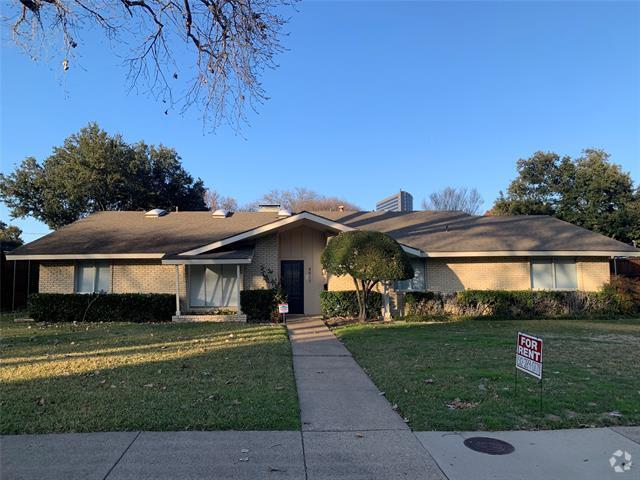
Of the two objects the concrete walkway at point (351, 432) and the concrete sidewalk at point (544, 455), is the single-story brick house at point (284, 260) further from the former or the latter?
the concrete sidewalk at point (544, 455)

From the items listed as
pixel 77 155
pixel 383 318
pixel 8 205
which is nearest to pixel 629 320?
pixel 383 318

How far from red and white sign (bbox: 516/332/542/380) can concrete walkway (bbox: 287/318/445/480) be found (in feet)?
6.19

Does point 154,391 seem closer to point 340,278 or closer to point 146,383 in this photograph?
point 146,383

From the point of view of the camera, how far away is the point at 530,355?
20.2ft

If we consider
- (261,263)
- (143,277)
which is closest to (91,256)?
(143,277)

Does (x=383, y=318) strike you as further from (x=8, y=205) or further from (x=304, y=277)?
(x=8, y=205)

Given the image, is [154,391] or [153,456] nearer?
[153,456]

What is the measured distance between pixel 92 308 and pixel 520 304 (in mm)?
15321

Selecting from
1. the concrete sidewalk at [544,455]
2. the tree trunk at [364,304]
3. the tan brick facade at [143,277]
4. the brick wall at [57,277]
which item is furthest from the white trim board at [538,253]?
the brick wall at [57,277]

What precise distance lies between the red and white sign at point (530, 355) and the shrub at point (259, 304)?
10.7m

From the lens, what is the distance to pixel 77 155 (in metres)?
31.1

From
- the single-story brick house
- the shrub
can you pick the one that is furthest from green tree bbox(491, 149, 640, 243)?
the shrub

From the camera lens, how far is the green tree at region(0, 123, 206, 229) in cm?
3062

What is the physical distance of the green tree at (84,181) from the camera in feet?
100
